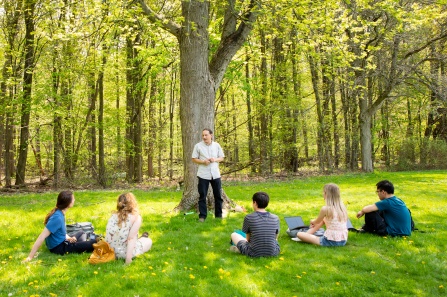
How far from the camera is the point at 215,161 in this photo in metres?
7.97

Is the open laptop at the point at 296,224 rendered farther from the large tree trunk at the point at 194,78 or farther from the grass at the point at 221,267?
the large tree trunk at the point at 194,78

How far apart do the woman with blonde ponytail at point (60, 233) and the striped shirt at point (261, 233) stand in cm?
268

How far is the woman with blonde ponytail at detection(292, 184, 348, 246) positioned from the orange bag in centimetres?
332

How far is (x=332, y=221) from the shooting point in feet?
20.7

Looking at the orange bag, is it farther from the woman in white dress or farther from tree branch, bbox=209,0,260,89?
tree branch, bbox=209,0,260,89

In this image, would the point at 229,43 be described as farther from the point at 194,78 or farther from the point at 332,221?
the point at 332,221

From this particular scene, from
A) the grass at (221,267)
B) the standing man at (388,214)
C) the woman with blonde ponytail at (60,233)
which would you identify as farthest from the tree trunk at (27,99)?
the standing man at (388,214)

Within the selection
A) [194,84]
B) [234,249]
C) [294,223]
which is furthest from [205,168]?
[234,249]

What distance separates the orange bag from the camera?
17.7 feet

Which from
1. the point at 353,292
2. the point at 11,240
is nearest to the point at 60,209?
the point at 11,240

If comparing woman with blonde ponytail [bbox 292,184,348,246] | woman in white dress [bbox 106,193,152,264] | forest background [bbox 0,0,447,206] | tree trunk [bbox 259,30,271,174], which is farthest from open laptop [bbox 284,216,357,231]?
tree trunk [bbox 259,30,271,174]

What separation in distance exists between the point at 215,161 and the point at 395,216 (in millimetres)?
3758

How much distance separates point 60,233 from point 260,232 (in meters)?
3.25

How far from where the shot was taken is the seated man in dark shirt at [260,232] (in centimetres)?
564
